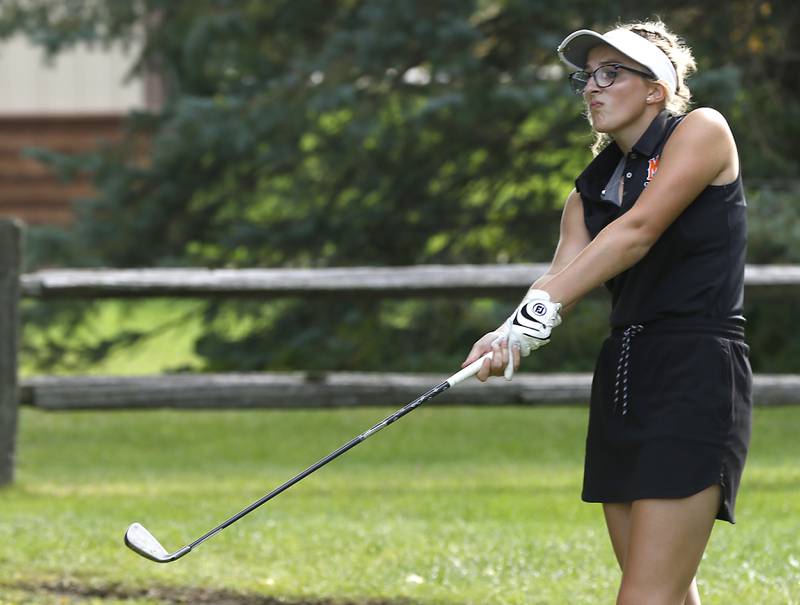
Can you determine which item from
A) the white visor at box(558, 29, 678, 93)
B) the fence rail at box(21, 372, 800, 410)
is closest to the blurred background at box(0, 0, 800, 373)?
the fence rail at box(21, 372, 800, 410)

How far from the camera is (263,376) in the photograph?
8422 millimetres

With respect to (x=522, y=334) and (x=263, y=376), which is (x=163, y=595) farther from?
(x=263, y=376)

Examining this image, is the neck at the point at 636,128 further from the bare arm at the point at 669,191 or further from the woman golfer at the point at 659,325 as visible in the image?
the bare arm at the point at 669,191

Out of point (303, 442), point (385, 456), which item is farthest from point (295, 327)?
point (385, 456)

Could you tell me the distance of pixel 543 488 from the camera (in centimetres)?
747

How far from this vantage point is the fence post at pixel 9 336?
7465 mm

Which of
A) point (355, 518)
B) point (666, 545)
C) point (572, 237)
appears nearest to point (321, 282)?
point (355, 518)

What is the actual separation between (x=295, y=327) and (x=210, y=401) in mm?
3926

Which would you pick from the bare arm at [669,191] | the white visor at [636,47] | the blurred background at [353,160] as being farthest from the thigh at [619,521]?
the blurred background at [353,160]

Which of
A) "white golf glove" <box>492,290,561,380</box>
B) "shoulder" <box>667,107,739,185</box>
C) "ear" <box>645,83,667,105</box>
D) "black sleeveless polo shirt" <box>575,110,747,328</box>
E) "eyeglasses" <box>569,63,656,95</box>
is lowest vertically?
"white golf glove" <box>492,290,561,380</box>

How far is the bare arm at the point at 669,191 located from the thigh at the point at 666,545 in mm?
491

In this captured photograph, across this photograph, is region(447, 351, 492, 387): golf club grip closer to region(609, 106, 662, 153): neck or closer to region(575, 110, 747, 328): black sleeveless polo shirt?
region(575, 110, 747, 328): black sleeveless polo shirt

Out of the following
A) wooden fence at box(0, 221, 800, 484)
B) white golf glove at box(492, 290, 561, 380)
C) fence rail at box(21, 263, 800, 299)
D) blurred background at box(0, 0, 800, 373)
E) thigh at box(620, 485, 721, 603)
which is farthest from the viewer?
blurred background at box(0, 0, 800, 373)

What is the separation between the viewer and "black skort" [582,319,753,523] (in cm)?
307
